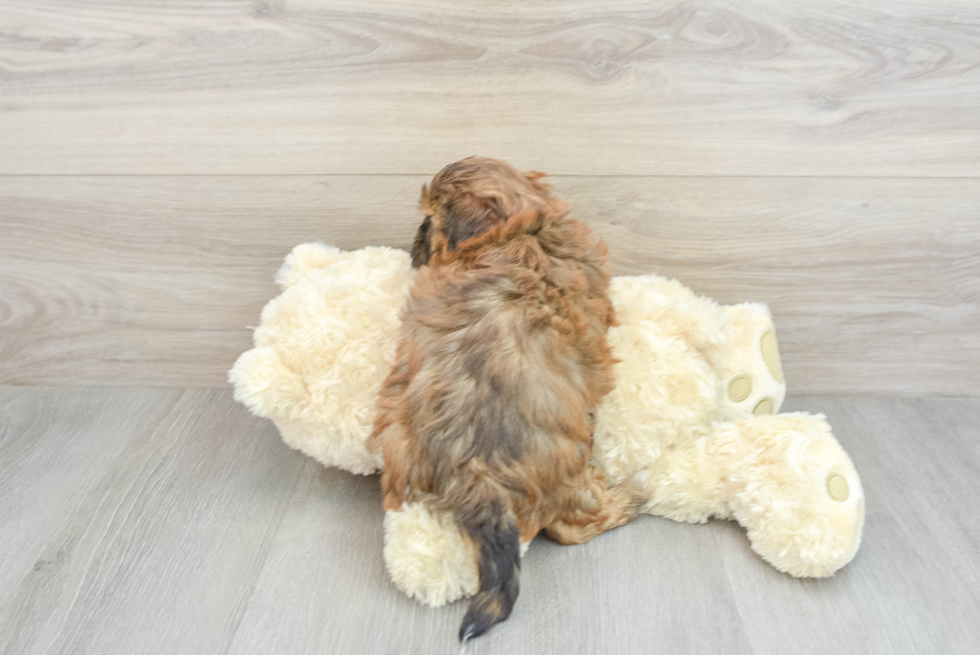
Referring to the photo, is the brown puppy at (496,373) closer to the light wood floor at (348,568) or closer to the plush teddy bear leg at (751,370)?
the light wood floor at (348,568)

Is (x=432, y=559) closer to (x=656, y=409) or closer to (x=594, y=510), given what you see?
(x=594, y=510)

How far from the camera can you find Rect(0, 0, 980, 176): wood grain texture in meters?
0.94

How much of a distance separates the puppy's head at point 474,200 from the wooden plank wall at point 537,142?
19 centimetres

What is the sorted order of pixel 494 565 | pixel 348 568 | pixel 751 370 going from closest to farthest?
pixel 494 565, pixel 348 568, pixel 751 370

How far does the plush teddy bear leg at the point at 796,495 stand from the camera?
2.63ft

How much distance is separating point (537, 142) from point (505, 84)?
9 centimetres

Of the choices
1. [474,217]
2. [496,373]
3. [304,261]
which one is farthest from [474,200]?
[304,261]

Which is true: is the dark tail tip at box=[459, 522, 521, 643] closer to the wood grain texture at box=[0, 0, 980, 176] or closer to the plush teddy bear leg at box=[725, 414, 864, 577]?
the plush teddy bear leg at box=[725, 414, 864, 577]

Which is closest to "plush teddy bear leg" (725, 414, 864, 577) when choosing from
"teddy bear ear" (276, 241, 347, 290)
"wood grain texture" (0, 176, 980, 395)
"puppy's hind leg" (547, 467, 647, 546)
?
"puppy's hind leg" (547, 467, 647, 546)

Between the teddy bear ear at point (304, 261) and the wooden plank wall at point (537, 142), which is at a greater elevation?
the wooden plank wall at point (537, 142)

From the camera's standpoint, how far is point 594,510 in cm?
86

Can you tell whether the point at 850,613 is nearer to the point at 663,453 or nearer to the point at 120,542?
the point at 663,453

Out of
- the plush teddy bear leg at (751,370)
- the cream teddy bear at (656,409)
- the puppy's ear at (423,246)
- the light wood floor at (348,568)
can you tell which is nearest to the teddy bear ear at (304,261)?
the cream teddy bear at (656,409)

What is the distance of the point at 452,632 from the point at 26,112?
96cm
